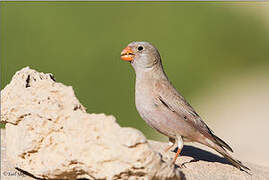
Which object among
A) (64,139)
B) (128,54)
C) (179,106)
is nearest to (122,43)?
(128,54)

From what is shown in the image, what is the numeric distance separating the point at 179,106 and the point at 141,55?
91cm

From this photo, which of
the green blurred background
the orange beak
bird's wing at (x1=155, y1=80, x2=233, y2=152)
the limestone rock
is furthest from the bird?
the green blurred background

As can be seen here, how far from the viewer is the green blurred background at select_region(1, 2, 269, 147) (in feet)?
45.9

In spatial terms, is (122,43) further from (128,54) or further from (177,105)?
(177,105)

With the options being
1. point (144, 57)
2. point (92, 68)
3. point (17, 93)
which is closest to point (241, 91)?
point (92, 68)

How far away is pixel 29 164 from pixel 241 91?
12.5m

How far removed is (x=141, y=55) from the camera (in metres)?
6.94

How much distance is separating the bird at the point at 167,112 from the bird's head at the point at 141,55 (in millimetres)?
15

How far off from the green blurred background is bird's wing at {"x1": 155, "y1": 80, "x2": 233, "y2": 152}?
20.9 ft

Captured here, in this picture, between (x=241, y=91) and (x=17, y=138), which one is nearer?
(x=17, y=138)

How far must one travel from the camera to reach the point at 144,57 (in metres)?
6.91

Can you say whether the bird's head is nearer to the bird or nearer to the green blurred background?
the bird

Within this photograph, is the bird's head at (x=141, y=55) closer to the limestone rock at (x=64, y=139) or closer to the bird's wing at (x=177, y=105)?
the bird's wing at (x=177, y=105)

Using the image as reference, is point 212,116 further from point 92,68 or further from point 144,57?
point 144,57
